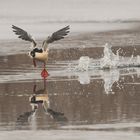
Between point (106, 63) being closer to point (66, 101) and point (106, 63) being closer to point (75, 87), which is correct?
point (75, 87)

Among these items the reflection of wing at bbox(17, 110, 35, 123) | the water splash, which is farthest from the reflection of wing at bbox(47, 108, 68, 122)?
the water splash

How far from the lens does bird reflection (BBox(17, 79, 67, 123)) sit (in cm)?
1346

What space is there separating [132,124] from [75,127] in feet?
3.18

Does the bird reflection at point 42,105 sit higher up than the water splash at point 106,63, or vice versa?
the water splash at point 106,63

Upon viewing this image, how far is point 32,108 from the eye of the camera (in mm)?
14531

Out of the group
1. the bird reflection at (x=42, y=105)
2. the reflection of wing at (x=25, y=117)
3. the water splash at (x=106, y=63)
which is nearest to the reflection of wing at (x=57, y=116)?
the bird reflection at (x=42, y=105)

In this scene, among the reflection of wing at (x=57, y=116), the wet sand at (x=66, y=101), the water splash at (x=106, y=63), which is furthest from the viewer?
the water splash at (x=106, y=63)

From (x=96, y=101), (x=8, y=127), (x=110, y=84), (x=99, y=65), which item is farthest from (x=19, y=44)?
(x=8, y=127)

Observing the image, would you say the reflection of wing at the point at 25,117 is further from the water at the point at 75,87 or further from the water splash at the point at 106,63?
the water splash at the point at 106,63

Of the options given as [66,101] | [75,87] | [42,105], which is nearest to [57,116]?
[42,105]

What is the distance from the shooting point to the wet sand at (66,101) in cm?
1234

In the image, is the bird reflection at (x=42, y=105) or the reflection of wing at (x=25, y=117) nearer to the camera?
the reflection of wing at (x=25, y=117)

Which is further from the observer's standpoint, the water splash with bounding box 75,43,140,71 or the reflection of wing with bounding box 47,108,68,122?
the water splash with bounding box 75,43,140,71

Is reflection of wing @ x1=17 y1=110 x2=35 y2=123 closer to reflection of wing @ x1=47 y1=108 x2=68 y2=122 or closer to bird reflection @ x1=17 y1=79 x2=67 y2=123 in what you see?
bird reflection @ x1=17 y1=79 x2=67 y2=123
